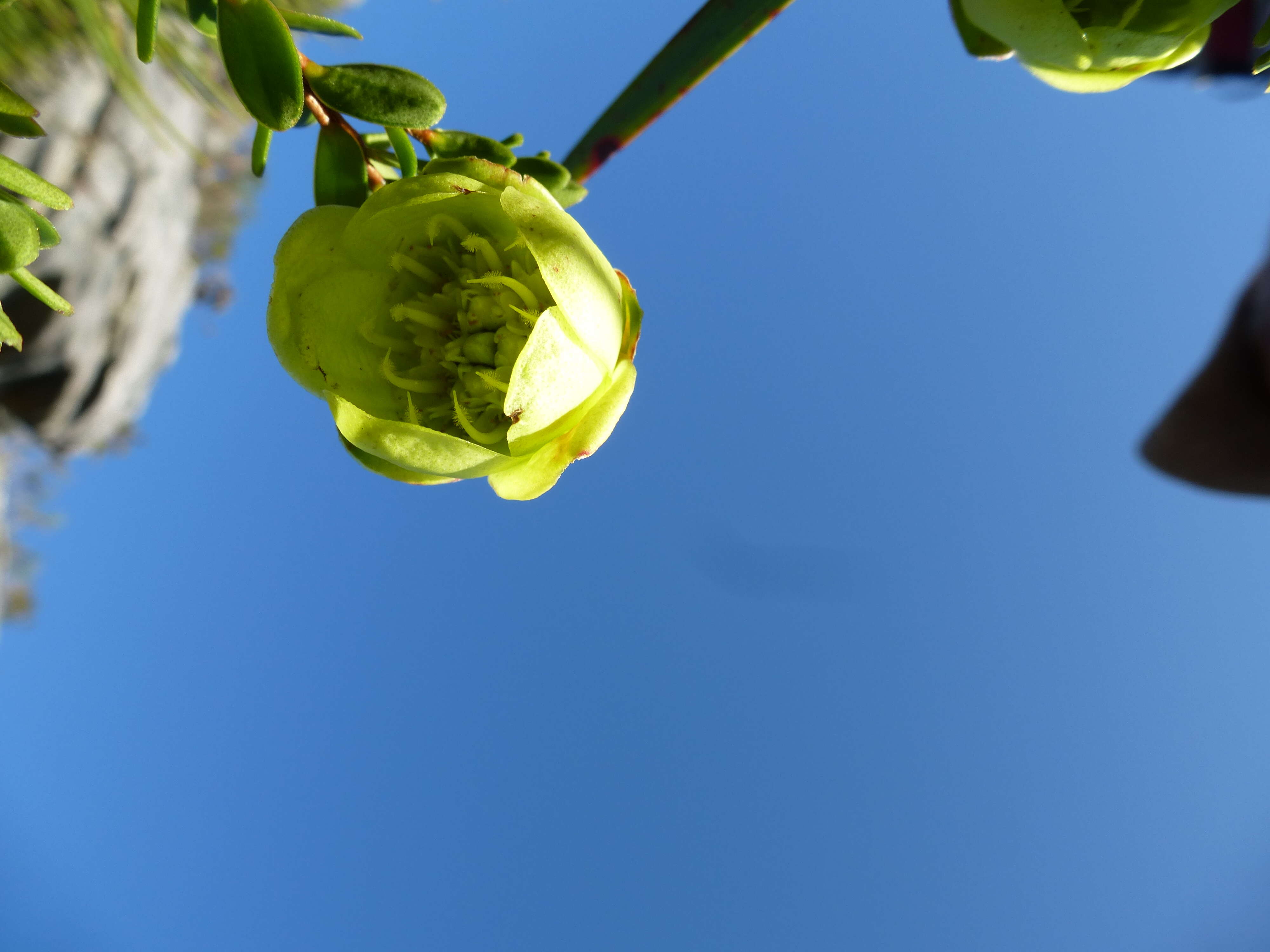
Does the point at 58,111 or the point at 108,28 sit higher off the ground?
the point at 108,28

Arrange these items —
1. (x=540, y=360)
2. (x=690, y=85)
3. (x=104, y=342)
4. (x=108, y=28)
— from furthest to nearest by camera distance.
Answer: (x=104, y=342) → (x=108, y=28) → (x=690, y=85) → (x=540, y=360)

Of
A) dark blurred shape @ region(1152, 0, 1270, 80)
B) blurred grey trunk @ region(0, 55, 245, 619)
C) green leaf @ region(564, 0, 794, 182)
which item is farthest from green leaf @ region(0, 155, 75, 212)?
blurred grey trunk @ region(0, 55, 245, 619)

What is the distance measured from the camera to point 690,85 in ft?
2.04

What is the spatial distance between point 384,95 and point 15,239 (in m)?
0.23

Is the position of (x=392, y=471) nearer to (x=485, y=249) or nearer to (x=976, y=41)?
(x=485, y=249)

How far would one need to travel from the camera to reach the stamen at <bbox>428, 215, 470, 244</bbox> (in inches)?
20.4

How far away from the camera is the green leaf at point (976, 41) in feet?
1.75

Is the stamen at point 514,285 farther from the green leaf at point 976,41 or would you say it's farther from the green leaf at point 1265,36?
the green leaf at point 1265,36

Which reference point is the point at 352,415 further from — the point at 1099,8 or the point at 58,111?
the point at 58,111

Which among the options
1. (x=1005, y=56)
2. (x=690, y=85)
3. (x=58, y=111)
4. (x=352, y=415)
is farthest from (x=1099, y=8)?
(x=58, y=111)

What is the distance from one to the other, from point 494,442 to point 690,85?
1.16ft

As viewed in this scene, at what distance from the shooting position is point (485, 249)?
0.53 m

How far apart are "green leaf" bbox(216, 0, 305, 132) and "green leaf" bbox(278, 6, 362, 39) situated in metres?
0.04

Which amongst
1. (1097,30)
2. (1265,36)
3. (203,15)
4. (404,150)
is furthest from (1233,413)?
(203,15)
